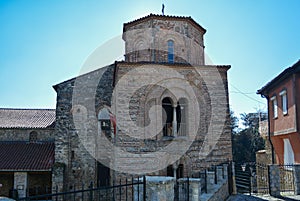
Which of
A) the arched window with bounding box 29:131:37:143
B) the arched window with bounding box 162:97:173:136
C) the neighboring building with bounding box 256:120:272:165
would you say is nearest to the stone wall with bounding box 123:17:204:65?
the arched window with bounding box 162:97:173:136

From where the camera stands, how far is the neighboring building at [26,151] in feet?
47.1

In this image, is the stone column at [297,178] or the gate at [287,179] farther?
the gate at [287,179]

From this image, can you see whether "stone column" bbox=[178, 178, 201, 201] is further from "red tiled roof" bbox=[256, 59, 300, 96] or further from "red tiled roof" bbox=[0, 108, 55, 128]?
"red tiled roof" bbox=[0, 108, 55, 128]

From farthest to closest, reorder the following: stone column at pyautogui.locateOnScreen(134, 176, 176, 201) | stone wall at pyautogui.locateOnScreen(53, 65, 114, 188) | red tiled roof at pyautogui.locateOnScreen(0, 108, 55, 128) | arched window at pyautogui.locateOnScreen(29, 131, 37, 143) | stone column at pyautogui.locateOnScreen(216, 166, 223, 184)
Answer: red tiled roof at pyautogui.locateOnScreen(0, 108, 55, 128), arched window at pyautogui.locateOnScreen(29, 131, 37, 143), stone wall at pyautogui.locateOnScreen(53, 65, 114, 188), stone column at pyautogui.locateOnScreen(216, 166, 223, 184), stone column at pyautogui.locateOnScreen(134, 176, 176, 201)

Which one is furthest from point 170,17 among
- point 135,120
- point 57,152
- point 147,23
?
point 57,152

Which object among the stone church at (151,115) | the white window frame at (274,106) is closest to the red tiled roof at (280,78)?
the white window frame at (274,106)

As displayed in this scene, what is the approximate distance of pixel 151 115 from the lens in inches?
461

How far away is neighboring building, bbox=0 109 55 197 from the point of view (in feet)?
47.1

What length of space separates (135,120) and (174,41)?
16.4 feet

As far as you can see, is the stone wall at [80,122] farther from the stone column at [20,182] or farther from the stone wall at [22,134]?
the stone wall at [22,134]

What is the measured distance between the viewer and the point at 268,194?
11078 mm

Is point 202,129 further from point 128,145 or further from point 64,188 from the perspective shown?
point 64,188

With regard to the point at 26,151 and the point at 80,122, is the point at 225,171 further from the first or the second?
the point at 26,151

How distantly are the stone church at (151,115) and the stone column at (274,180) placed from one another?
1.77 metres
